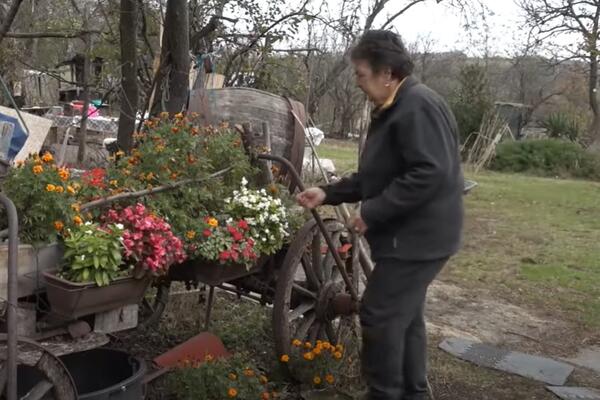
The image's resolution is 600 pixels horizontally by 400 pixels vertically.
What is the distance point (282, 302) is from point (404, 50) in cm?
148

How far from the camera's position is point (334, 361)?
378 cm

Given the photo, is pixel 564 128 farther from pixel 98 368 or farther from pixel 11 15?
pixel 98 368

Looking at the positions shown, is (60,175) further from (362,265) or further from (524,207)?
(524,207)

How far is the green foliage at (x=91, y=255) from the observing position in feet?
9.00

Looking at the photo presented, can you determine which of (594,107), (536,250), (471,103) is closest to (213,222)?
(536,250)

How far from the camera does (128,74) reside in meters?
5.84

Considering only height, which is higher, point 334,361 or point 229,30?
point 229,30

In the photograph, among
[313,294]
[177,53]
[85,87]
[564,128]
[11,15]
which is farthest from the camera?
[564,128]

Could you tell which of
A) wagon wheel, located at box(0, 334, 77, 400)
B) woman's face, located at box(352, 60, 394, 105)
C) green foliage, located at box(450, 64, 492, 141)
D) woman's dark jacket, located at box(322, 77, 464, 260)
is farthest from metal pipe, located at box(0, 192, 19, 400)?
green foliage, located at box(450, 64, 492, 141)

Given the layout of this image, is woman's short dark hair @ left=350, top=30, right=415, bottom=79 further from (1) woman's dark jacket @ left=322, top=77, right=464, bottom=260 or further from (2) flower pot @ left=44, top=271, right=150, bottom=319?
(2) flower pot @ left=44, top=271, right=150, bottom=319

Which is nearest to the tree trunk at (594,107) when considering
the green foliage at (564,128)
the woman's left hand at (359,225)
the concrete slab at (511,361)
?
the green foliage at (564,128)

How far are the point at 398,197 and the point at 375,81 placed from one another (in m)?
0.47

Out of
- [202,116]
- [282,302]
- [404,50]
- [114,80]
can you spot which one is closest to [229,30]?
[114,80]

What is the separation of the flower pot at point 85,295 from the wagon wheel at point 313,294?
91cm
